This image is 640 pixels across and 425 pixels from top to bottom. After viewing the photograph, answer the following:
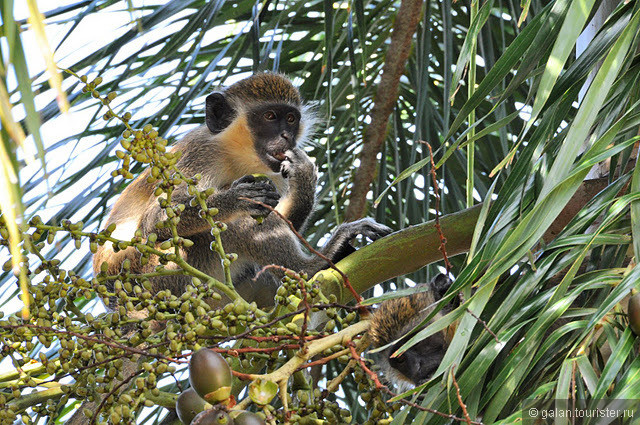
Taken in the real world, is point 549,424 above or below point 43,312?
below

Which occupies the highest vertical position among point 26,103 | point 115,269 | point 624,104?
point 26,103

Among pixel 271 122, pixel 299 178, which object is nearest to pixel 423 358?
pixel 299 178

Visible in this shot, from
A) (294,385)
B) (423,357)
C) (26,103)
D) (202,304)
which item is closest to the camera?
(26,103)

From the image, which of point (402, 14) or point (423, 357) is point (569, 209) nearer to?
point (423, 357)

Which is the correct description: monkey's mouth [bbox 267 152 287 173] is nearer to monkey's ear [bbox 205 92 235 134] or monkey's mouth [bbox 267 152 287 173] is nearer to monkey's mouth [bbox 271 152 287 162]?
monkey's mouth [bbox 271 152 287 162]

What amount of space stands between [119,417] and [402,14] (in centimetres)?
272

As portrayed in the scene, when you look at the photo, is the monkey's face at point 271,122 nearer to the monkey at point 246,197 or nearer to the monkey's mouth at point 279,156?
the monkey at point 246,197

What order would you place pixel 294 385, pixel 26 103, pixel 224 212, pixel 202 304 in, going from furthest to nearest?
pixel 224 212 < pixel 294 385 < pixel 202 304 < pixel 26 103

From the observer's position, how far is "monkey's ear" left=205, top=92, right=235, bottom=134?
4.37 metres

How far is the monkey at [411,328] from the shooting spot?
7.34ft

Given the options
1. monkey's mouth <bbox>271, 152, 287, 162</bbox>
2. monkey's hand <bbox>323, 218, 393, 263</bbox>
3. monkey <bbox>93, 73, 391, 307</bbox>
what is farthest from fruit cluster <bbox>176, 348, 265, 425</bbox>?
monkey's mouth <bbox>271, 152, 287, 162</bbox>

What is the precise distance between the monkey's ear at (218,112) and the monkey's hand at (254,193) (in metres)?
0.92

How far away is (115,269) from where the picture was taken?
3.65 m

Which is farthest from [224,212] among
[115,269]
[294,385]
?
[294,385]
